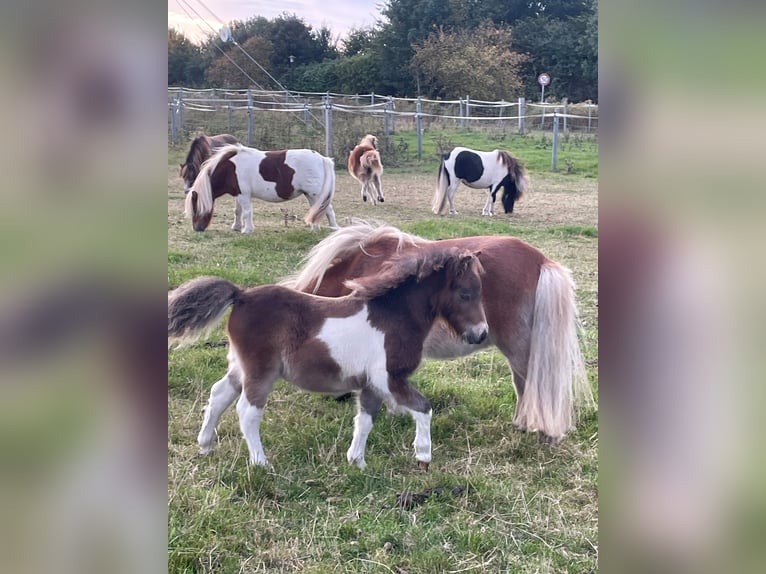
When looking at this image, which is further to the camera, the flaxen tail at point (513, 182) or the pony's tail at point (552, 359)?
the flaxen tail at point (513, 182)

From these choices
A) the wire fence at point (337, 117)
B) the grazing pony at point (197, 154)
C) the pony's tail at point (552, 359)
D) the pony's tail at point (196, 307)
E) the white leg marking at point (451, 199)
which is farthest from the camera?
the white leg marking at point (451, 199)

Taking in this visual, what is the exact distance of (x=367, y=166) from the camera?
13.8ft

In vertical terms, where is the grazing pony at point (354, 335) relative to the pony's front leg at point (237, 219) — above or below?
below

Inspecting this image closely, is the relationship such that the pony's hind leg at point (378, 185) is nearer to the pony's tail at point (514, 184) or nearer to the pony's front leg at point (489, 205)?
the pony's front leg at point (489, 205)

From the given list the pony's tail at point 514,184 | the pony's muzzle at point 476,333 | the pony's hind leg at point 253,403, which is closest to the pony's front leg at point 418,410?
the pony's muzzle at point 476,333

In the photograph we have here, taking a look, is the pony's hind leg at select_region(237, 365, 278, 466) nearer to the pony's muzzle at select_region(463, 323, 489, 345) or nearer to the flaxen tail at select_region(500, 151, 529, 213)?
the pony's muzzle at select_region(463, 323, 489, 345)

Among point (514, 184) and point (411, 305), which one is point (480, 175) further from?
point (411, 305)

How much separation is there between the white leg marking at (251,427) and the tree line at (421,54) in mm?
1391

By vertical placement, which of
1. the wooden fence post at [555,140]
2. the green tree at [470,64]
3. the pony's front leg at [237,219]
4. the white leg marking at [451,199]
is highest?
the green tree at [470,64]

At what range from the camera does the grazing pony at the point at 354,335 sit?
2.82 m

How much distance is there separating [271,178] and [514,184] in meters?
2.02
